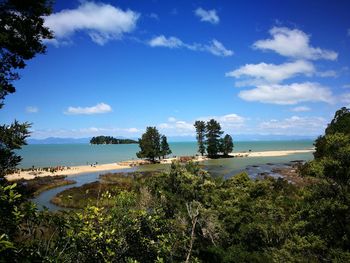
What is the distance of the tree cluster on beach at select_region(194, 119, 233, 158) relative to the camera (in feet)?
→ 421

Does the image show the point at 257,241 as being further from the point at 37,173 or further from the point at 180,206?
the point at 37,173

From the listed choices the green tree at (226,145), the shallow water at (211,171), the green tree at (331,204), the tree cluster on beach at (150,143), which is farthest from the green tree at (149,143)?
the green tree at (331,204)

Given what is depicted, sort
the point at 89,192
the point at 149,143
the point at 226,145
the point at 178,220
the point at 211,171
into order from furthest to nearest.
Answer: the point at 226,145, the point at 149,143, the point at 211,171, the point at 89,192, the point at 178,220

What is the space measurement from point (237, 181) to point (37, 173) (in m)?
67.3

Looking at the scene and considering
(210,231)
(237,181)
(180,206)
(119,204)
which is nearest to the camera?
(119,204)

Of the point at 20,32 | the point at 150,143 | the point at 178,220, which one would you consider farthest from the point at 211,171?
the point at 20,32

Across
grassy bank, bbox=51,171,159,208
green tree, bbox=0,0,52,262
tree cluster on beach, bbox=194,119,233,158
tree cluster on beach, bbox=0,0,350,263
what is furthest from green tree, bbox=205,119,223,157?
green tree, bbox=0,0,52,262

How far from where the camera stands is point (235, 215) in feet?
71.5

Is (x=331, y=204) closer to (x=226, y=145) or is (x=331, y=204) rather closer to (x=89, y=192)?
(x=89, y=192)

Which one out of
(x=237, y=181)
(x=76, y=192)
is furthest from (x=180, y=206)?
(x=76, y=192)

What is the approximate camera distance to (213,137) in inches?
5084

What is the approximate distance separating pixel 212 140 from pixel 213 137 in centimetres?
134

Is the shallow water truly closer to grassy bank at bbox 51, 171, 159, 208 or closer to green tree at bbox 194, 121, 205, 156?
grassy bank at bbox 51, 171, 159, 208

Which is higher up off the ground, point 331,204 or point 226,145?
point 226,145
